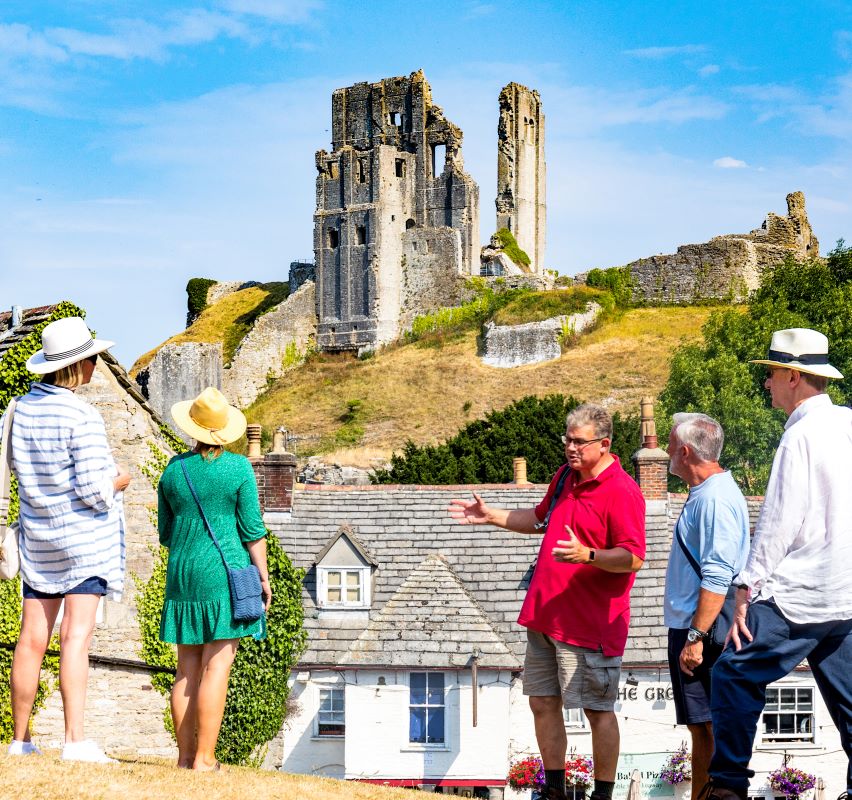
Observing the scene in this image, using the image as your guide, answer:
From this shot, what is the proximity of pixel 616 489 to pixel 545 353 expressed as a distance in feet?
177

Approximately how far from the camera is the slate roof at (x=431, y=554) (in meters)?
20.0

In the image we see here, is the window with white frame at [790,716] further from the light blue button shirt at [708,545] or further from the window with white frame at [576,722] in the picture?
the light blue button shirt at [708,545]

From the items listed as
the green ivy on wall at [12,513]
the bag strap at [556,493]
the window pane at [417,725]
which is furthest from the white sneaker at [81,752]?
the window pane at [417,725]

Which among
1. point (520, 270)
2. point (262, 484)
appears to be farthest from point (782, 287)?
point (262, 484)

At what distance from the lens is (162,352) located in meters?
61.0

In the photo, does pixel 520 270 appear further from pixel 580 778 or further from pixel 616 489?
pixel 616 489

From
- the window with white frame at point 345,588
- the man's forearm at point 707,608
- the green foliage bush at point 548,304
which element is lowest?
the window with white frame at point 345,588

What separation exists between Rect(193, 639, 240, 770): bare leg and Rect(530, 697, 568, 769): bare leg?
195cm

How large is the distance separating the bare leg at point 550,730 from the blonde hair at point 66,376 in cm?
345

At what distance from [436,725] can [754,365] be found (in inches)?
1305

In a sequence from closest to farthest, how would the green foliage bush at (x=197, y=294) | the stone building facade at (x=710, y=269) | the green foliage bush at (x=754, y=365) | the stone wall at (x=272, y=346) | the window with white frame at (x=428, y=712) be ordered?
the window with white frame at (x=428, y=712)
the green foliage bush at (x=754, y=365)
the stone building facade at (x=710, y=269)
the stone wall at (x=272, y=346)
the green foliage bush at (x=197, y=294)

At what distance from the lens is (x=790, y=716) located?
19.5 m

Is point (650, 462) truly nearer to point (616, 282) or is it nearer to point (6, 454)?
point (6, 454)

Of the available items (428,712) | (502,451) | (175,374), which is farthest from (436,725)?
(175,374)
